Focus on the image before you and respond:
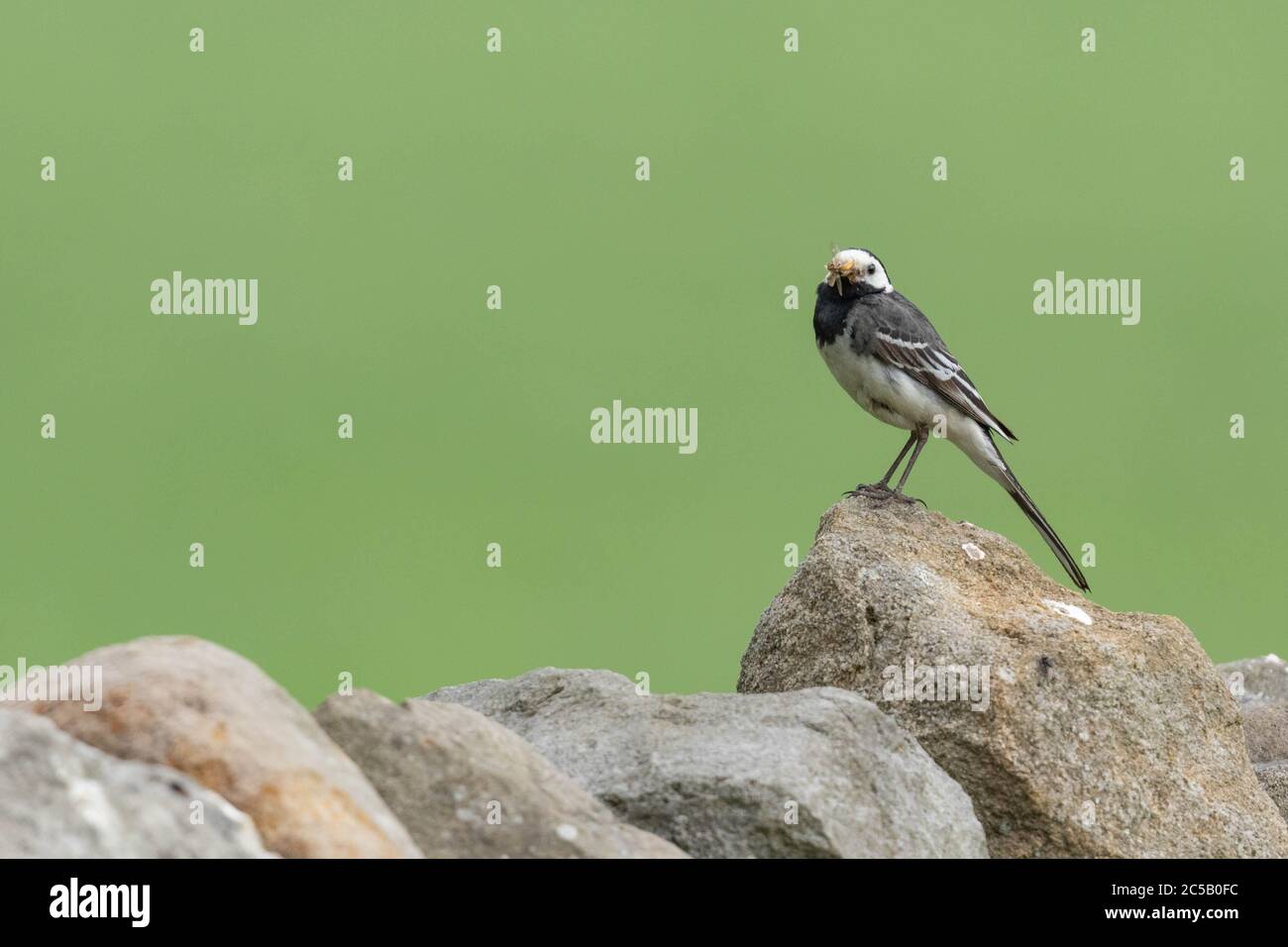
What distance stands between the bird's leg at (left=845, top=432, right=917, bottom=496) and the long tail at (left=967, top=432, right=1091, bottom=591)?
84 centimetres

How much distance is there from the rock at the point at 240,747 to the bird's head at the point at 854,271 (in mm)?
8119

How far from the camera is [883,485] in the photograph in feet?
42.8

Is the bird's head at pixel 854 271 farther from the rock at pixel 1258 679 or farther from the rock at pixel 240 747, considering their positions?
the rock at pixel 240 747

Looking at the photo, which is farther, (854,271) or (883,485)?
(854,271)

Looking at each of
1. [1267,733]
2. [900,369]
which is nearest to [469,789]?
[900,369]

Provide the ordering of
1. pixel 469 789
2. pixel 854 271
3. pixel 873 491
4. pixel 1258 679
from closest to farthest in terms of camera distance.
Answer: pixel 469 789, pixel 873 491, pixel 854 271, pixel 1258 679

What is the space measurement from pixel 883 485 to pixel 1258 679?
4534mm

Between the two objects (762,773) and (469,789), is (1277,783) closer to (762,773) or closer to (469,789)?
(762,773)

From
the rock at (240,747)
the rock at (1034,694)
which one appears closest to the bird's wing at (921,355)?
the rock at (1034,694)

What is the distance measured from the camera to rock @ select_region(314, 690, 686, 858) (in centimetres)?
705

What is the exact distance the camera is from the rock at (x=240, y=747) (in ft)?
20.4

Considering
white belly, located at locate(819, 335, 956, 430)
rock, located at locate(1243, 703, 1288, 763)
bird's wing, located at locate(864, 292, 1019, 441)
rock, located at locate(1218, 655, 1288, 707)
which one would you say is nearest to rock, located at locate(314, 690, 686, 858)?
white belly, located at locate(819, 335, 956, 430)
